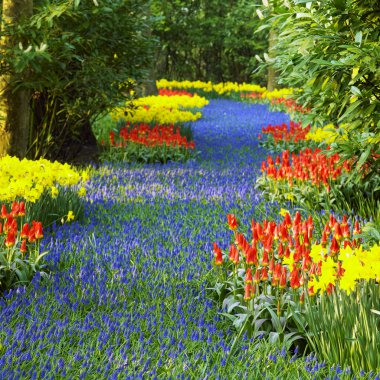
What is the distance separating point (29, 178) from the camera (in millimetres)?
5340

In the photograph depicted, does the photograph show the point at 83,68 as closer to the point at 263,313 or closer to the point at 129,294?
the point at 129,294

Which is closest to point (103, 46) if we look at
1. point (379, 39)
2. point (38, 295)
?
point (379, 39)

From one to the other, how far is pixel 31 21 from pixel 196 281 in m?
3.61

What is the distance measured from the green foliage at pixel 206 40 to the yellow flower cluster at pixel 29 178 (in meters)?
18.2

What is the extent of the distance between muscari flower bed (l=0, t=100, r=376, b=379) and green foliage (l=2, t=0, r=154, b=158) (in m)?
Answer: 1.49

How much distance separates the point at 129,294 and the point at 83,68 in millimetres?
4472

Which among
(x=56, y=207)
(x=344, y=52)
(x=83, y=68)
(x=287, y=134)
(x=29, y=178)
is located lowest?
(x=287, y=134)

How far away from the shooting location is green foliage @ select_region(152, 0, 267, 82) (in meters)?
26.0

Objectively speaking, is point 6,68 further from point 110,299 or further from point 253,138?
point 253,138

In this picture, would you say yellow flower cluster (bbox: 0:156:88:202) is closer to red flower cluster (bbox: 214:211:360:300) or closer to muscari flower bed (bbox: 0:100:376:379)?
muscari flower bed (bbox: 0:100:376:379)

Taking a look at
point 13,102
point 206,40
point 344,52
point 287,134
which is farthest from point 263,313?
point 206,40

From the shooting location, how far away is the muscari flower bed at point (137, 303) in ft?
9.43

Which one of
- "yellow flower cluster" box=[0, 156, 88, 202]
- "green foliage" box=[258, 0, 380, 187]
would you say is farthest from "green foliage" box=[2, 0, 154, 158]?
"green foliage" box=[258, 0, 380, 187]

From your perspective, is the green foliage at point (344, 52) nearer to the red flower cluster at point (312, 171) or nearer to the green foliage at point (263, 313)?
the red flower cluster at point (312, 171)
